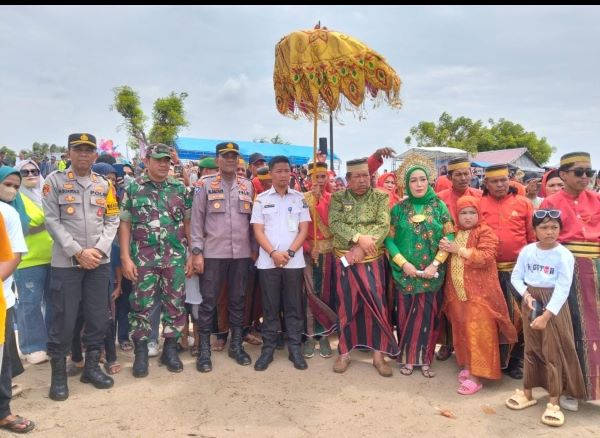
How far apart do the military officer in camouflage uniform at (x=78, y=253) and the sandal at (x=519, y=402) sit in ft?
11.2

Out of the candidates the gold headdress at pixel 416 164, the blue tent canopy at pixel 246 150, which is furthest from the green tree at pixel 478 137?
the gold headdress at pixel 416 164

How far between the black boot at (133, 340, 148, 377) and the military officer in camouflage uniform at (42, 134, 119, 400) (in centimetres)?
25

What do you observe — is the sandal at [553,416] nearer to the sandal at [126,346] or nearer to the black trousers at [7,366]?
the black trousers at [7,366]

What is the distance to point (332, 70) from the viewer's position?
3.96m

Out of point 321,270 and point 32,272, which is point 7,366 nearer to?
point 32,272

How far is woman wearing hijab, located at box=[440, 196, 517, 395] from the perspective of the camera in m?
3.69

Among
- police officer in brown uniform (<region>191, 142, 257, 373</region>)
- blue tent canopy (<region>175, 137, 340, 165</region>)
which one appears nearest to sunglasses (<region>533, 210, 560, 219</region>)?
police officer in brown uniform (<region>191, 142, 257, 373</region>)

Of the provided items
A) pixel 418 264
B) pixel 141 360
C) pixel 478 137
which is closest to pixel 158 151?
pixel 141 360

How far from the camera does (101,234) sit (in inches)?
148

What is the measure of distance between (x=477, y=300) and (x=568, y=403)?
1.01 meters

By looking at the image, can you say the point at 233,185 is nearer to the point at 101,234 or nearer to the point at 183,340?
the point at 101,234

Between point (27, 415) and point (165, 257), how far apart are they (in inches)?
63.8

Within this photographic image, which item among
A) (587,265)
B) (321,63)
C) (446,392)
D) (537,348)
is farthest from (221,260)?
(587,265)

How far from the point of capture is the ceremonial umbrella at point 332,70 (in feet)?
12.8
